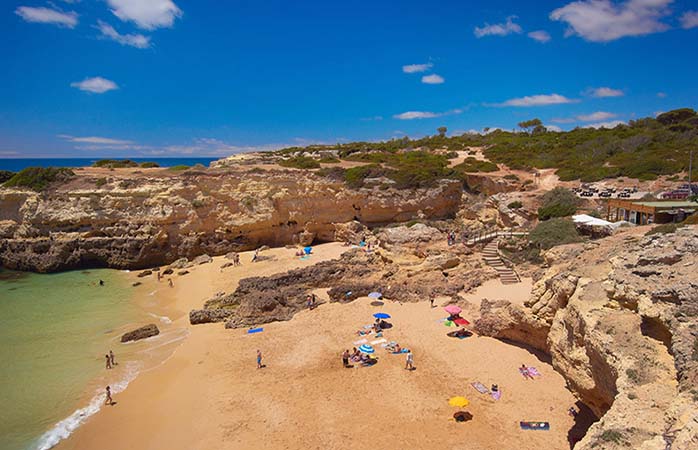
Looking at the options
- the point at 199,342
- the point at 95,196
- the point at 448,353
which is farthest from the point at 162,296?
the point at 448,353

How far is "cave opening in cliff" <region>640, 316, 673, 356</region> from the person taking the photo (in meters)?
6.64

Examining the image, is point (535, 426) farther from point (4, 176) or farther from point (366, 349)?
point (4, 176)

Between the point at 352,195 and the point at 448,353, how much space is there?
18823 mm

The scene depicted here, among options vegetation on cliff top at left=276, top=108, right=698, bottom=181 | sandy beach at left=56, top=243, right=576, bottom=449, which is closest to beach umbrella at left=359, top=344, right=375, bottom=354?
sandy beach at left=56, top=243, right=576, bottom=449

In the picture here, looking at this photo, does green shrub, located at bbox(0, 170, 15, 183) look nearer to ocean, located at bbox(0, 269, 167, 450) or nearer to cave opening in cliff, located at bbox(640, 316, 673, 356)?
ocean, located at bbox(0, 269, 167, 450)

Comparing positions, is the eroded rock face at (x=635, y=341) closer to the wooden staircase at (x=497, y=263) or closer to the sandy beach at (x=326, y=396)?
the sandy beach at (x=326, y=396)

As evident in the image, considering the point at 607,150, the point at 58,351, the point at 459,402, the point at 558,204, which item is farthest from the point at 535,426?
the point at 607,150

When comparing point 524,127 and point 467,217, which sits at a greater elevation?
point 524,127

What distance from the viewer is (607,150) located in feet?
127

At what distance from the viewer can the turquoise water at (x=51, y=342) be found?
1180 cm

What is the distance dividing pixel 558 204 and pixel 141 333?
24959 millimetres

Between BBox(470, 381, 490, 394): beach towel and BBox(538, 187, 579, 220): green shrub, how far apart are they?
17.0 metres

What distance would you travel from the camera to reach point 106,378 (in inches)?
533

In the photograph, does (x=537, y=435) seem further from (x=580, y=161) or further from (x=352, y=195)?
(x=580, y=161)
